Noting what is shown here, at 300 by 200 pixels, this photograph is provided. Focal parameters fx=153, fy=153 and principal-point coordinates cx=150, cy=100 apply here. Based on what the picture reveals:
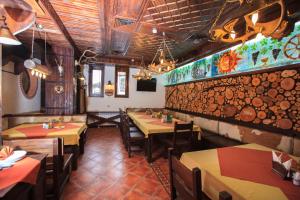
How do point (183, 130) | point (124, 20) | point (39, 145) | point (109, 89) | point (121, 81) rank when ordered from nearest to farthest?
point (39, 145) < point (124, 20) < point (183, 130) < point (109, 89) < point (121, 81)

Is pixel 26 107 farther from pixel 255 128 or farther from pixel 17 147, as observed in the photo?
pixel 255 128

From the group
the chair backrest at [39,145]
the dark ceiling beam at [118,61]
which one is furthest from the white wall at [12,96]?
the dark ceiling beam at [118,61]

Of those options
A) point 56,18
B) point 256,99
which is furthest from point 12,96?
point 256,99

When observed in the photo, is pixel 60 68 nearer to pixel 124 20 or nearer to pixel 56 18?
pixel 56 18

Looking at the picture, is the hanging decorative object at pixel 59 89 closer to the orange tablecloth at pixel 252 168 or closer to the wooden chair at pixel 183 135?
the wooden chair at pixel 183 135

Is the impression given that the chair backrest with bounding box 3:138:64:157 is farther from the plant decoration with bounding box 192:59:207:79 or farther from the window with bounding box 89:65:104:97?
the window with bounding box 89:65:104:97

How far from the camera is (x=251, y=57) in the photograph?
10.4 feet

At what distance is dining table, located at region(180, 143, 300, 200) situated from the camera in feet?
3.64

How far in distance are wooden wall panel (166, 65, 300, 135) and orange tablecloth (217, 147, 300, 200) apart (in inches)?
37.6

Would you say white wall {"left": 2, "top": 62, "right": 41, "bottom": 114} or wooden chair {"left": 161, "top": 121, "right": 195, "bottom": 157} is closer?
wooden chair {"left": 161, "top": 121, "right": 195, "bottom": 157}

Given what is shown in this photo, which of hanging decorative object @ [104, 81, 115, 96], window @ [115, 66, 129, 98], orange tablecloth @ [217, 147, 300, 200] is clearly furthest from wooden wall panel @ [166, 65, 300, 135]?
hanging decorative object @ [104, 81, 115, 96]

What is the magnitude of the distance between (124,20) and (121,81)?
4.52m

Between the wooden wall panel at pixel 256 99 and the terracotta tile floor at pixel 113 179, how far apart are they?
7.23ft

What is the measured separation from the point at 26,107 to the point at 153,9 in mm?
4419
